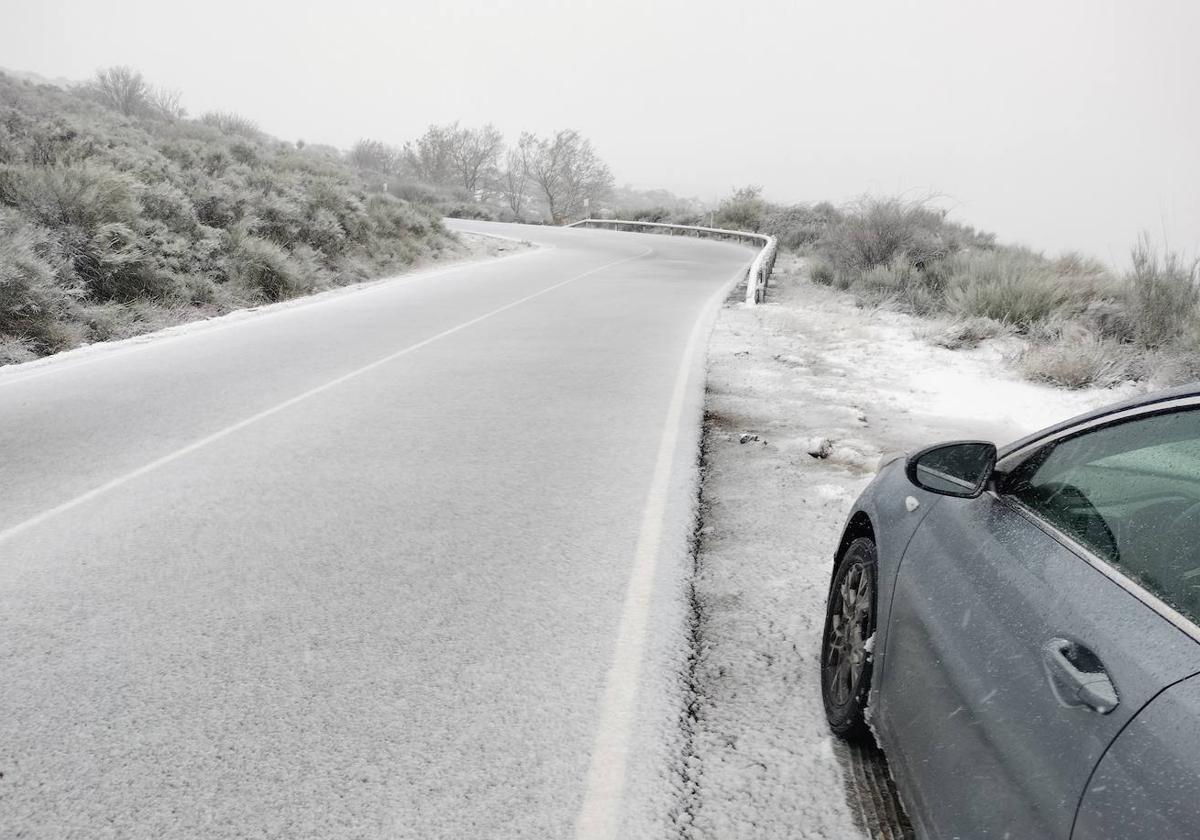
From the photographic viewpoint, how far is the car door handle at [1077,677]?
5.07 feet

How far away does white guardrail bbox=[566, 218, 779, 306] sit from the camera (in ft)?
Answer: 50.2

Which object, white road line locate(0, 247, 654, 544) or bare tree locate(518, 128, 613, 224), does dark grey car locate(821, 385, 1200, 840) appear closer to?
white road line locate(0, 247, 654, 544)

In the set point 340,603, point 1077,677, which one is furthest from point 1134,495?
point 340,603

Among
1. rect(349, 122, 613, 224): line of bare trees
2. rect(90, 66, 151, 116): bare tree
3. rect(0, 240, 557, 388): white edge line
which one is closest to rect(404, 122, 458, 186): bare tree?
rect(349, 122, 613, 224): line of bare trees

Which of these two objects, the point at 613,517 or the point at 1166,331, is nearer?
the point at 613,517

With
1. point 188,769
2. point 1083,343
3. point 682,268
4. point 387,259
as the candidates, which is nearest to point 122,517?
point 188,769

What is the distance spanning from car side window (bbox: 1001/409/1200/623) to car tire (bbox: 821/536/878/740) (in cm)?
74

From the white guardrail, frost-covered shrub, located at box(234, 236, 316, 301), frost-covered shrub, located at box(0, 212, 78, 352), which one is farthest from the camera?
the white guardrail

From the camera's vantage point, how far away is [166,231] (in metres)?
13.4

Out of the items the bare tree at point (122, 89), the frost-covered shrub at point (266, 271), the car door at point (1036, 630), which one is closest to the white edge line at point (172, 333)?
the frost-covered shrub at point (266, 271)

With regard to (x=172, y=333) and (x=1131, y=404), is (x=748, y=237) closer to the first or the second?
(x=172, y=333)

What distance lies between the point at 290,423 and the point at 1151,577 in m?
6.29

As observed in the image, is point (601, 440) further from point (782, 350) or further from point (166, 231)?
point (166, 231)

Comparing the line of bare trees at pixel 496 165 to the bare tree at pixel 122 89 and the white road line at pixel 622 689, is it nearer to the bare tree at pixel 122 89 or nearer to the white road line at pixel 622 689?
the bare tree at pixel 122 89
